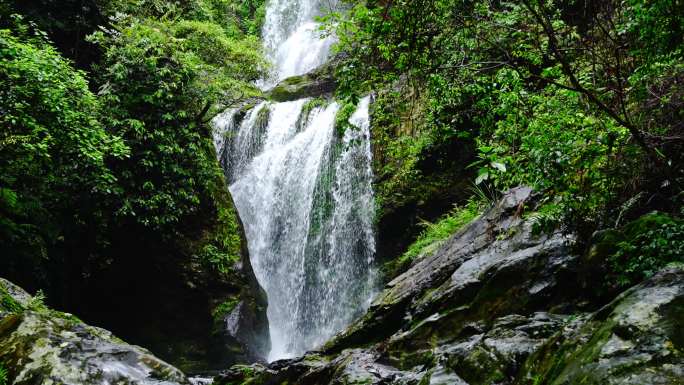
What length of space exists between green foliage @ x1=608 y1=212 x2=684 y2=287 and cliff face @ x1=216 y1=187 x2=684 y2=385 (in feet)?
1.22

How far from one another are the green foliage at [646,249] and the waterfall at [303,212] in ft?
25.3

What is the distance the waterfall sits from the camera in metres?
12.9

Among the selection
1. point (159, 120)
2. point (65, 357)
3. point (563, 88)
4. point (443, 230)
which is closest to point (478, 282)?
point (563, 88)

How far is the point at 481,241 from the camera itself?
6508 millimetres

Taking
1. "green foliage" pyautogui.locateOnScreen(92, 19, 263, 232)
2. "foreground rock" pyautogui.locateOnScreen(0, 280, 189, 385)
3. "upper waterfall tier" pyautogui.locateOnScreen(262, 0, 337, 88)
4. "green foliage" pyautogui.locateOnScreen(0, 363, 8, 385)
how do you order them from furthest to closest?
"upper waterfall tier" pyautogui.locateOnScreen(262, 0, 337, 88) < "green foliage" pyautogui.locateOnScreen(92, 19, 263, 232) < "foreground rock" pyautogui.locateOnScreen(0, 280, 189, 385) < "green foliage" pyautogui.locateOnScreen(0, 363, 8, 385)

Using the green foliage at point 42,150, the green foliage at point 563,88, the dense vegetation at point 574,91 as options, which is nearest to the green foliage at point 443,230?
the dense vegetation at point 574,91

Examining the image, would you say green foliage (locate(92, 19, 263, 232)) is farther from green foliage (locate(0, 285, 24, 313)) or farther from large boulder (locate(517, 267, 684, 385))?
large boulder (locate(517, 267, 684, 385))

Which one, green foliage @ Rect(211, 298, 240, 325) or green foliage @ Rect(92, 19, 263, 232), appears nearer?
green foliage @ Rect(92, 19, 263, 232)

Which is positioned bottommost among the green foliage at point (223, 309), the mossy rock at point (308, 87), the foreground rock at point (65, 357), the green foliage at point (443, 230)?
the green foliage at point (223, 309)

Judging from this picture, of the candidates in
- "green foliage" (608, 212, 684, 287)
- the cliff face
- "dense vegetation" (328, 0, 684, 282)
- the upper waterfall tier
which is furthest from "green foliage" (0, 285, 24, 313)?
the upper waterfall tier

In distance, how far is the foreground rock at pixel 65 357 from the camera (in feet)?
14.5

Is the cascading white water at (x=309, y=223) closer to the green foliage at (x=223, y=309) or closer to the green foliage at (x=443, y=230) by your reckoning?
the green foliage at (x=223, y=309)

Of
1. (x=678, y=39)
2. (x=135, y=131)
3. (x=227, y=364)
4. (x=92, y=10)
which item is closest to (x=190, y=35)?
(x=92, y=10)

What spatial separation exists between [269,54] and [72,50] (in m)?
16.3
